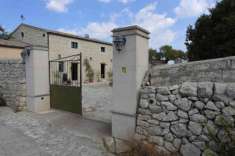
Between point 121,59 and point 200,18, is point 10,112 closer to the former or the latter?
point 121,59

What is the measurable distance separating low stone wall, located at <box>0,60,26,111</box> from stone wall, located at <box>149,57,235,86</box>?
561 cm

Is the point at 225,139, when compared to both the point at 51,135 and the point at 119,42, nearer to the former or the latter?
the point at 119,42

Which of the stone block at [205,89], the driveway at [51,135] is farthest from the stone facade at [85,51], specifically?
the stone block at [205,89]

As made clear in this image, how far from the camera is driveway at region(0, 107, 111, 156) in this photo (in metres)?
3.88

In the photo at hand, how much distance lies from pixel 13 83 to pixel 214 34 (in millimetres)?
11859

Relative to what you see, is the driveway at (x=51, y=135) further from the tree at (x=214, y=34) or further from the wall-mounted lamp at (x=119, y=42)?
the tree at (x=214, y=34)

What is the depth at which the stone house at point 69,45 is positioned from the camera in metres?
16.6

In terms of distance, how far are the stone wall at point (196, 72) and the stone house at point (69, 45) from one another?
46.2 feet

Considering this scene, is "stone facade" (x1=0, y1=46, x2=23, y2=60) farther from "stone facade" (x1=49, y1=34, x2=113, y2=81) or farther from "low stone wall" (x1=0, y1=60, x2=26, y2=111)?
"low stone wall" (x1=0, y1=60, x2=26, y2=111)

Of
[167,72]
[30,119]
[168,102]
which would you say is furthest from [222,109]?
[30,119]

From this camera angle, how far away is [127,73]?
421 cm

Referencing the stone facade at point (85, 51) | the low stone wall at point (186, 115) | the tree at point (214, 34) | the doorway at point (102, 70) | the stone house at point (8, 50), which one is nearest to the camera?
the low stone wall at point (186, 115)

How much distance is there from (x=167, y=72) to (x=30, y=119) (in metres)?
4.83

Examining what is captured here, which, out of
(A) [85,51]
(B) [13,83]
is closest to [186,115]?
(B) [13,83]
